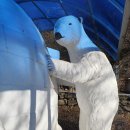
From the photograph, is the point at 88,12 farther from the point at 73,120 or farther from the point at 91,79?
the point at 91,79

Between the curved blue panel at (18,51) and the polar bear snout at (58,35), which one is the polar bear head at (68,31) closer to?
the polar bear snout at (58,35)

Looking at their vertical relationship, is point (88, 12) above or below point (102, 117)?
above

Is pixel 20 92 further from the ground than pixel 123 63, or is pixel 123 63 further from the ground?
pixel 123 63

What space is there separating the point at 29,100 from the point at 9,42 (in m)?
0.40

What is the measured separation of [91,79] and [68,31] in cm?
38

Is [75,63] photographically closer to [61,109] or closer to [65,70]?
[65,70]

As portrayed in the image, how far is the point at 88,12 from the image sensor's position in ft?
21.0

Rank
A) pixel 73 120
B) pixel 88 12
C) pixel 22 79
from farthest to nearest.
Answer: pixel 73 120, pixel 88 12, pixel 22 79

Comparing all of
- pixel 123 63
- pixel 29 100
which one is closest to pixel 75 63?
pixel 29 100

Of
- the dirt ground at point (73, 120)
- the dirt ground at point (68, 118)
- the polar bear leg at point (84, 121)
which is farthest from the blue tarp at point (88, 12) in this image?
the polar bear leg at point (84, 121)

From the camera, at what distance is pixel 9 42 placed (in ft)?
8.85

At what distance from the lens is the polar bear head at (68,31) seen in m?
2.93

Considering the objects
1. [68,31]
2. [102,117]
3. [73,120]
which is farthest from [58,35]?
[73,120]

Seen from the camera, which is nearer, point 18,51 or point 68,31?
point 18,51
